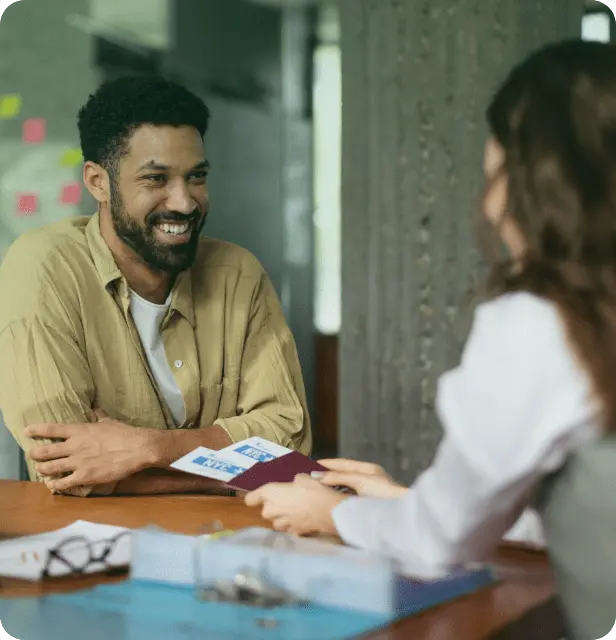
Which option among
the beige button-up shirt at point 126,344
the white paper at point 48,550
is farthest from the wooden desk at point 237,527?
the beige button-up shirt at point 126,344

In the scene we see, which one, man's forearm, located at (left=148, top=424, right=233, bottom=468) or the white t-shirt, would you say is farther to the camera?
the white t-shirt

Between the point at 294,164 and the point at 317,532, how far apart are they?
410 centimetres

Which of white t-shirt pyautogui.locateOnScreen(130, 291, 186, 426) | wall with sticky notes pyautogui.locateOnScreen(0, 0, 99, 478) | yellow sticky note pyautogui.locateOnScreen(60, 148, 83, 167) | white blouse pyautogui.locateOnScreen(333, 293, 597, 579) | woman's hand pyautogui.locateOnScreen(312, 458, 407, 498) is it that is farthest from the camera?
wall with sticky notes pyautogui.locateOnScreen(0, 0, 99, 478)

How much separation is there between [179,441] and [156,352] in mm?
378

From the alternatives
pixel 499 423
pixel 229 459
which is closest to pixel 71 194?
pixel 229 459

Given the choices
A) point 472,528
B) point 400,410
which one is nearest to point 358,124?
point 400,410

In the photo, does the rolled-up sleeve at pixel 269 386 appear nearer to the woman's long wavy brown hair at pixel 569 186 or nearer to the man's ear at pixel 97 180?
the man's ear at pixel 97 180

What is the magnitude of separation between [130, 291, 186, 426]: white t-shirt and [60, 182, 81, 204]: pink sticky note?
1058 mm

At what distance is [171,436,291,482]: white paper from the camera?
1434 millimetres

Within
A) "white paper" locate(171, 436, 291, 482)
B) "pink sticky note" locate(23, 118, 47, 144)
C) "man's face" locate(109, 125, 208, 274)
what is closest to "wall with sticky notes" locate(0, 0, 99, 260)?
"pink sticky note" locate(23, 118, 47, 144)

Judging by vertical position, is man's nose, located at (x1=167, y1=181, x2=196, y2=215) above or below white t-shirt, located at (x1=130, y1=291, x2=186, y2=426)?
above

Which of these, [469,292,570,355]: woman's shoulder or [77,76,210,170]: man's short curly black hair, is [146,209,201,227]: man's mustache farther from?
[469,292,570,355]: woman's shoulder

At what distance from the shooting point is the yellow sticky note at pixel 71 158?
3029 millimetres

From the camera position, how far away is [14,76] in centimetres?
324
